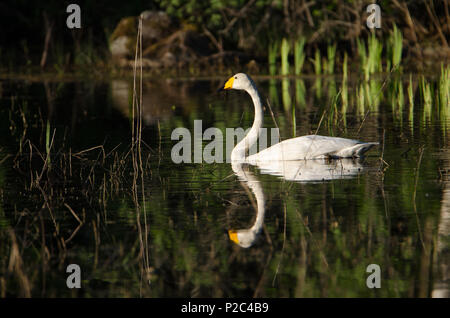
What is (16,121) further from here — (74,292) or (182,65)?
(182,65)

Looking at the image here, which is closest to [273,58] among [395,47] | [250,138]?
[395,47]

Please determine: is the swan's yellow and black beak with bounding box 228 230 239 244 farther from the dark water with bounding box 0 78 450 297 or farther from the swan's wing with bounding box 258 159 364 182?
the swan's wing with bounding box 258 159 364 182

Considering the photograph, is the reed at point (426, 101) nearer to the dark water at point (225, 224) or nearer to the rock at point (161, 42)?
the dark water at point (225, 224)

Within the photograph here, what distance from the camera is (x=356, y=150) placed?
438 inches

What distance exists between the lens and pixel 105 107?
65.7ft

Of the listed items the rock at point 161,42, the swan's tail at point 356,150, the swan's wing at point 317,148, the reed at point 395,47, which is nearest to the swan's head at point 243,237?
the swan's wing at point 317,148

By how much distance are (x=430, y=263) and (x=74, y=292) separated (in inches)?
103

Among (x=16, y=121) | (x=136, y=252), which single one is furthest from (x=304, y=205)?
(x=16, y=121)

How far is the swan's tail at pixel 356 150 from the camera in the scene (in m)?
11.0

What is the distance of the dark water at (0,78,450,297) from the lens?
6.43 meters

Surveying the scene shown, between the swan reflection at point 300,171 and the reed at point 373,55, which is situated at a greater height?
the reed at point 373,55

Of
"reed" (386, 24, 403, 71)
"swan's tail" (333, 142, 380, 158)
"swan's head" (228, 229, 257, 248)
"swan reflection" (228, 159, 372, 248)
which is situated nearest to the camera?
"swan's head" (228, 229, 257, 248)

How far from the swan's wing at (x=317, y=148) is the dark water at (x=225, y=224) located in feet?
0.64

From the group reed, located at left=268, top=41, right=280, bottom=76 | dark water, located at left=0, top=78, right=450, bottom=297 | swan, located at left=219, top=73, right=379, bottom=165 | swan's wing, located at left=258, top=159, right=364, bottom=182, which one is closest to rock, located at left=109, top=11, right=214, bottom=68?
reed, located at left=268, top=41, right=280, bottom=76
